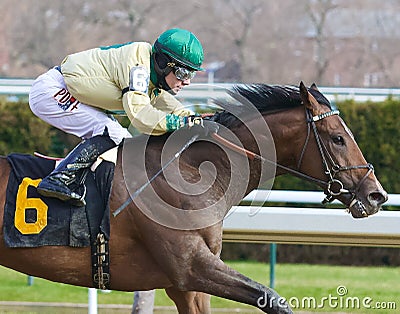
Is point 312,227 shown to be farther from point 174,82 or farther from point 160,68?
point 160,68

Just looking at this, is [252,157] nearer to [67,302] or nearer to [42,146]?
[67,302]

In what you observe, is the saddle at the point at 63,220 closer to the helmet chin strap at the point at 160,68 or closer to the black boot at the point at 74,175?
the black boot at the point at 74,175

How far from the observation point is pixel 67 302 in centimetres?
703

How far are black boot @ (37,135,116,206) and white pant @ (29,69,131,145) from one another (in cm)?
18

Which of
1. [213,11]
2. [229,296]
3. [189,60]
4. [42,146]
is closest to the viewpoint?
[229,296]

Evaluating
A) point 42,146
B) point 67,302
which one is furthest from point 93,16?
point 67,302

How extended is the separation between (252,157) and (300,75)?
86.9 ft

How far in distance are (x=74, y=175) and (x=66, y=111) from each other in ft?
1.41

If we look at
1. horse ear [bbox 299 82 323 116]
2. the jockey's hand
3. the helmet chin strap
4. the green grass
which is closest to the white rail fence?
the green grass

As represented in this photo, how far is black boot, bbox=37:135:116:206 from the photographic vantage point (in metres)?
4.45

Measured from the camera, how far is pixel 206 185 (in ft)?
14.9

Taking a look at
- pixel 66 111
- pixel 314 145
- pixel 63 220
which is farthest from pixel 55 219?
pixel 314 145

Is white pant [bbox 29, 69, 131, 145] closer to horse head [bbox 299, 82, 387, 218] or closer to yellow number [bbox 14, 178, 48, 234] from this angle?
yellow number [bbox 14, 178, 48, 234]

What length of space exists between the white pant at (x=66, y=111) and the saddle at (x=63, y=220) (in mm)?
271
